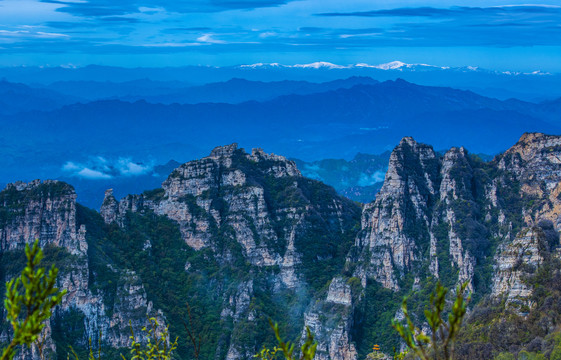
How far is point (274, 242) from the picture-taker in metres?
66.2

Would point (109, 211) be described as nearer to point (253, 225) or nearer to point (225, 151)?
point (225, 151)

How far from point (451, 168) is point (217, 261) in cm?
2323

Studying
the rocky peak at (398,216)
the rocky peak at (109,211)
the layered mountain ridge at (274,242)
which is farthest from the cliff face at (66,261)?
the rocky peak at (398,216)

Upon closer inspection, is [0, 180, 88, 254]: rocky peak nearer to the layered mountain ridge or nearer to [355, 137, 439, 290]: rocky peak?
the layered mountain ridge

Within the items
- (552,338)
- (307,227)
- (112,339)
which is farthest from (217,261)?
(552,338)

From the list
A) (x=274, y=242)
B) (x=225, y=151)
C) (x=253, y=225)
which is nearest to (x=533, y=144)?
(x=274, y=242)

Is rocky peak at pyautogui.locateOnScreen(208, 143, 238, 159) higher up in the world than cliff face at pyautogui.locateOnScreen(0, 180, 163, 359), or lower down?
higher up

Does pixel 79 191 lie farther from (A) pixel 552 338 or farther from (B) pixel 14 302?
(B) pixel 14 302

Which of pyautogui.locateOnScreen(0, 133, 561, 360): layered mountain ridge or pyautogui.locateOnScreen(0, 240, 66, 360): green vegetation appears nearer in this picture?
pyautogui.locateOnScreen(0, 240, 66, 360): green vegetation

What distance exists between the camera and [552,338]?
34.6m

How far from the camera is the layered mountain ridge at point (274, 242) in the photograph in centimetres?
5812

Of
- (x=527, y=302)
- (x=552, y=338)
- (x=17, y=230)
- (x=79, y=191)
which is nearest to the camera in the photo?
(x=552, y=338)

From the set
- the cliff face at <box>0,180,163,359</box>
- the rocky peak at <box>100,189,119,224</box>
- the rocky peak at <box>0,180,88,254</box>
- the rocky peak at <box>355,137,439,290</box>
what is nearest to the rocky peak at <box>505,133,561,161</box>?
the rocky peak at <box>355,137,439,290</box>

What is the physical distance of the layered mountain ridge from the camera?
58125 mm
